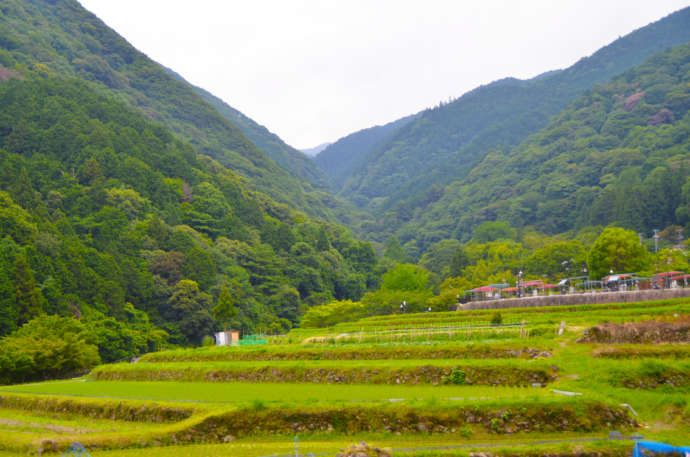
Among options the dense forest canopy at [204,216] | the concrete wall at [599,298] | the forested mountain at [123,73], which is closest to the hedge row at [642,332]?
the concrete wall at [599,298]

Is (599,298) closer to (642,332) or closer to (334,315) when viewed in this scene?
(642,332)

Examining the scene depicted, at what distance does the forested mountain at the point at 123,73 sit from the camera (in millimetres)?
155375

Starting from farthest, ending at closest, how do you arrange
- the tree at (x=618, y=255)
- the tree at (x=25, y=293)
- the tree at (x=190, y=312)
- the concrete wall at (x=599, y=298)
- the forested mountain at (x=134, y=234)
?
the tree at (x=190, y=312)
the forested mountain at (x=134, y=234)
the tree at (x=618, y=255)
the tree at (x=25, y=293)
the concrete wall at (x=599, y=298)

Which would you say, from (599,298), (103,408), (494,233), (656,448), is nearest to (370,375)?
(103,408)

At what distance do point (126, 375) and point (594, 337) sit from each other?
27435mm

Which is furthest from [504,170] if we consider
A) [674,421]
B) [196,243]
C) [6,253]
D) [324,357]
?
[674,421]

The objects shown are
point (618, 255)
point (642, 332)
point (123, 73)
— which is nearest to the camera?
point (642, 332)

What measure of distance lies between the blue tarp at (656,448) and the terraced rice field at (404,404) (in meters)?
0.62

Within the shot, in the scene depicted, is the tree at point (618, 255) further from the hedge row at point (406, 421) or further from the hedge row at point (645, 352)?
the hedge row at point (406, 421)

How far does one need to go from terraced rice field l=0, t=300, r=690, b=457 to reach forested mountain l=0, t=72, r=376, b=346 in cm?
2982

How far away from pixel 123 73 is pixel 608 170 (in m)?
142

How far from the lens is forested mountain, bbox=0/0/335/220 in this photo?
15538 cm

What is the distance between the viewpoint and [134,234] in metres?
88.9

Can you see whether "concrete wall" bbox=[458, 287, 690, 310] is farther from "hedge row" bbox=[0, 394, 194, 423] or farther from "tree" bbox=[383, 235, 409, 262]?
"tree" bbox=[383, 235, 409, 262]
